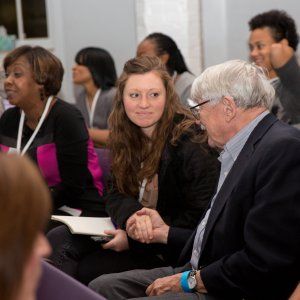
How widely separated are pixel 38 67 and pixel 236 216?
170cm

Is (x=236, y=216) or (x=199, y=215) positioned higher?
(x=236, y=216)

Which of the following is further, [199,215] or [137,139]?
[137,139]

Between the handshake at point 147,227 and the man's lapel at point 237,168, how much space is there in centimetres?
46

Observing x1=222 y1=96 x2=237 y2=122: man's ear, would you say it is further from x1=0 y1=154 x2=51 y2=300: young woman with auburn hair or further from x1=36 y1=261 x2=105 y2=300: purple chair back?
x1=0 y1=154 x2=51 y2=300: young woman with auburn hair

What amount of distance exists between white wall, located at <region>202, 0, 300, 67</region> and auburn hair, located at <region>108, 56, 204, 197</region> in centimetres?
233

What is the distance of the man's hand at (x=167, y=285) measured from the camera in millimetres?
1990

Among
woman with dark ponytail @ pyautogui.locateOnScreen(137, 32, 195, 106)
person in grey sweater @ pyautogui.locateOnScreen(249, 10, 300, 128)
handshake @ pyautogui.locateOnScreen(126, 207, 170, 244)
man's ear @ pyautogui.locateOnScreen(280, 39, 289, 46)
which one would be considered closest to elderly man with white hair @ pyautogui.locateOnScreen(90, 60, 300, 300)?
handshake @ pyautogui.locateOnScreen(126, 207, 170, 244)

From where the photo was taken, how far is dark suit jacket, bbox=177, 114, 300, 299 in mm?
1695

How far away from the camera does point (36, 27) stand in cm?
567

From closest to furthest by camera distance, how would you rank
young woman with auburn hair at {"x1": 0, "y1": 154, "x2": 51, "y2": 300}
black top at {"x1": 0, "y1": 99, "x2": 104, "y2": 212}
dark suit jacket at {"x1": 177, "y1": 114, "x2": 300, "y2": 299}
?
young woman with auburn hair at {"x1": 0, "y1": 154, "x2": 51, "y2": 300} < dark suit jacket at {"x1": 177, "y1": 114, "x2": 300, "y2": 299} < black top at {"x1": 0, "y1": 99, "x2": 104, "y2": 212}

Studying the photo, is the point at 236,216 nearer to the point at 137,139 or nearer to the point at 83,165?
the point at 137,139

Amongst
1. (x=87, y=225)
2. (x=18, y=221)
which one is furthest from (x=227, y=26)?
(x=18, y=221)

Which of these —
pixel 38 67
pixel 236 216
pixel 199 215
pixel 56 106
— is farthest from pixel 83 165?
pixel 236 216

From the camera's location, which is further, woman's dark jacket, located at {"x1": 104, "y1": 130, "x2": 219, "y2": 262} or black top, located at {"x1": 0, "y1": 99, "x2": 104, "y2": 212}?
black top, located at {"x1": 0, "y1": 99, "x2": 104, "y2": 212}
